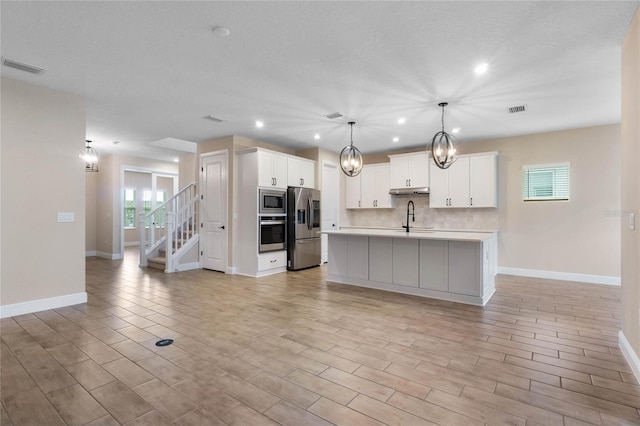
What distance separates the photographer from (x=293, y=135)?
6285 mm

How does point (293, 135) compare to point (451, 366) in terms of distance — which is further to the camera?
point (293, 135)

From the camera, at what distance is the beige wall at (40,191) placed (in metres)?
3.66

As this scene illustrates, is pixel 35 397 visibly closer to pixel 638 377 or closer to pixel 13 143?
pixel 13 143

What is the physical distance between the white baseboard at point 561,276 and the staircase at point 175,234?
6472mm

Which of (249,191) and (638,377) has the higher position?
(249,191)

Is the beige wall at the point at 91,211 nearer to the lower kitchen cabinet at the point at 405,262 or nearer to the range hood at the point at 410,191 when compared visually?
the range hood at the point at 410,191

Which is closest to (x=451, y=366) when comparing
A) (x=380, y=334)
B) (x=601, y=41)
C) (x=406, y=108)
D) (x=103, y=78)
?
(x=380, y=334)

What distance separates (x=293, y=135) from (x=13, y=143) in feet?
13.3

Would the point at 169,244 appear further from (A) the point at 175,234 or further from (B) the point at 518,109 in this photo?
(B) the point at 518,109

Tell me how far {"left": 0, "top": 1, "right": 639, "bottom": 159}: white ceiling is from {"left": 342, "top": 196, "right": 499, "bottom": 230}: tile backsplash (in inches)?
80.2

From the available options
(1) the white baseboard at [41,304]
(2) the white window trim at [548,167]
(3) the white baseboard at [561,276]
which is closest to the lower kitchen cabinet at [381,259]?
(3) the white baseboard at [561,276]

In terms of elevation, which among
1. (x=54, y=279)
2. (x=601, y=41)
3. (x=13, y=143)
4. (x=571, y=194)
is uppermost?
(x=601, y=41)

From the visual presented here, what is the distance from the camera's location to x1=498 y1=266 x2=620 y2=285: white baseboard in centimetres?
544

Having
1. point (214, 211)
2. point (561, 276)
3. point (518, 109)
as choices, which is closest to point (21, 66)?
point (214, 211)
